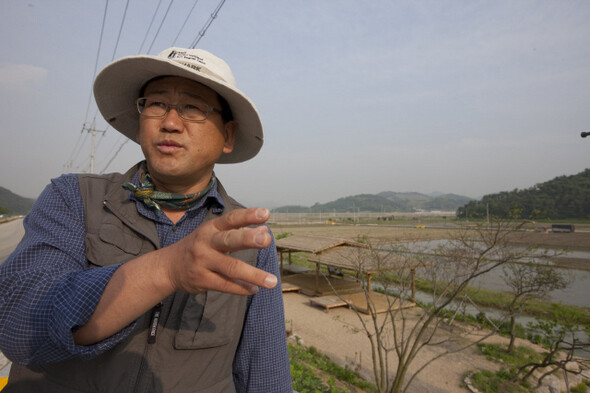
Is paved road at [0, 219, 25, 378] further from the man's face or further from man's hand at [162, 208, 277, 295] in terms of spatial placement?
man's hand at [162, 208, 277, 295]

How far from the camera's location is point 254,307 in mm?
1554

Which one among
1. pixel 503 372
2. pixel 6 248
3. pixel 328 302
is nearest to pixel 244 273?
pixel 503 372

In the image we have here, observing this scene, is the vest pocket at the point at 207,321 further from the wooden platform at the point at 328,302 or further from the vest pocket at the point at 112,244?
the wooden platform at the point at 328,302

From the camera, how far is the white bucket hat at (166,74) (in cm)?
142

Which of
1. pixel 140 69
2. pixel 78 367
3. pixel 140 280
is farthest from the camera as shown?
pixel 140 69

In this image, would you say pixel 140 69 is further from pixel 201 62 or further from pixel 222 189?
pixel 222 189

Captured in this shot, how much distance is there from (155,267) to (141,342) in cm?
61

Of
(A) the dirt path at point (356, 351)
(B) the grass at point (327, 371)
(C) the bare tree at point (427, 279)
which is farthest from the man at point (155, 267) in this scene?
(A) the dirt path at point (356, 351)

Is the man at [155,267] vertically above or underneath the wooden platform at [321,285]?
above

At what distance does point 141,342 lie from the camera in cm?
122

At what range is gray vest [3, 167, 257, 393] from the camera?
115cm

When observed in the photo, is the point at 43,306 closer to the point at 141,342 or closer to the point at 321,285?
the point at 141,342

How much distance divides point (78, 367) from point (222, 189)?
0.97 m

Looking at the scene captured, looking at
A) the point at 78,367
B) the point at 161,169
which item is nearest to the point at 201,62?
the point at 161,169
